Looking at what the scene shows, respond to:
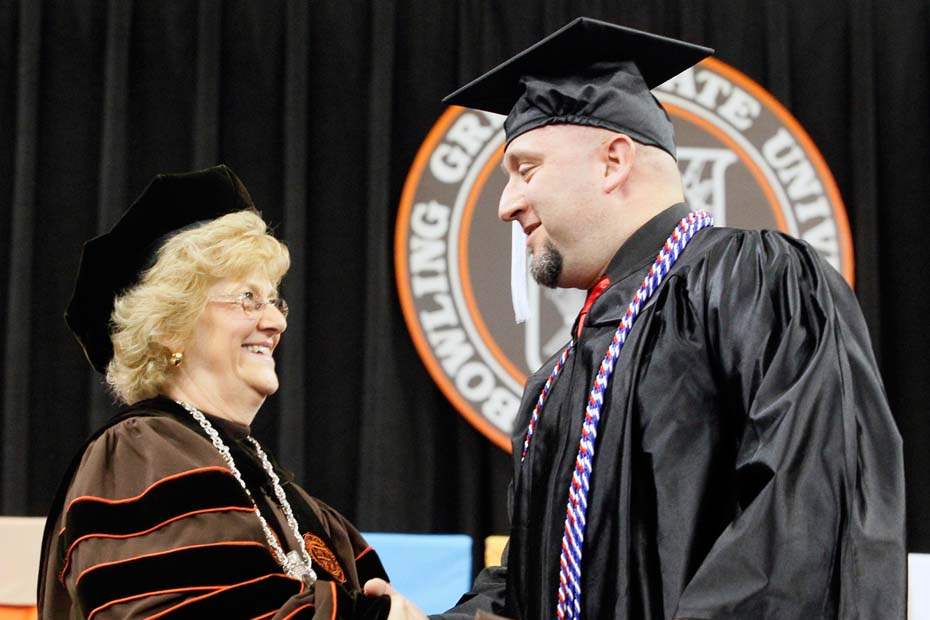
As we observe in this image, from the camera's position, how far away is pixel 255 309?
2.61m

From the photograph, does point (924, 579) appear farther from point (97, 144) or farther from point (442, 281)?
point (97, 144)

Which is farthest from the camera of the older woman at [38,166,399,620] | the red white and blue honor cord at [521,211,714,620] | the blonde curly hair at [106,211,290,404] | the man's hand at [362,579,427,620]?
the blonde curly hair at [106,211,290,404]

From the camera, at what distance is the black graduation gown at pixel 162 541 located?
2.11 metres

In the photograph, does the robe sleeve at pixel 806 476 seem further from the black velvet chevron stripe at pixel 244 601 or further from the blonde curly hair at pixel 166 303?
the blonde curly hair at pixel 166 303

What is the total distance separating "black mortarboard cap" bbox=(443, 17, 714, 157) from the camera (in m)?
2.12

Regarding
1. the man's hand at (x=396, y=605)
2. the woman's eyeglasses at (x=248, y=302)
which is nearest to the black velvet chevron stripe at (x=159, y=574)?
the man's hand at (x=396, y=605)

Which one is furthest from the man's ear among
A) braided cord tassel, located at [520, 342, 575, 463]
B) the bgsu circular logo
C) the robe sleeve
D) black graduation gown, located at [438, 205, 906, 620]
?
the bgsu circular logo

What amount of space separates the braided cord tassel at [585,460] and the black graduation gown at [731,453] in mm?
17

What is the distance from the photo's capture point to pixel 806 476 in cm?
164

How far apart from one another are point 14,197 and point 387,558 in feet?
7.11

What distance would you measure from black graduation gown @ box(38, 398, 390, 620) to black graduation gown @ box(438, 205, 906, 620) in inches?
19.4

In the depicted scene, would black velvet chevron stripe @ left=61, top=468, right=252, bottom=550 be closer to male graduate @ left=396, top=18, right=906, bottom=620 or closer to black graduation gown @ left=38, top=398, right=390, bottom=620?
black graduation gown @ left=38, top=398, right=390, bottom=620

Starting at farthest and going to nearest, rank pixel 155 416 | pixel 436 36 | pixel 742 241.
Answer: pixel 436 36
pixel 155 416
pixel 742 241

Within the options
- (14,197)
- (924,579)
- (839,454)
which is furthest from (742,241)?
(14,197)
